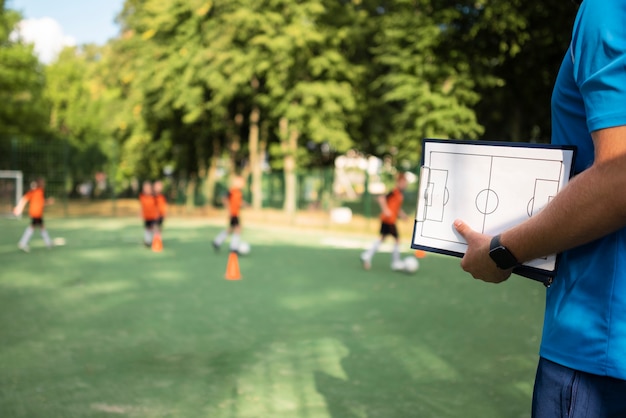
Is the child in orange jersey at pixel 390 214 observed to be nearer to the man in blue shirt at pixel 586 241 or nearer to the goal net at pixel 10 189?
the man in blue shirt at pixel 586 241

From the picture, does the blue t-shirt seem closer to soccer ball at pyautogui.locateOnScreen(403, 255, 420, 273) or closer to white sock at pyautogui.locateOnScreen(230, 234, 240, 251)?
soccer ball at pyautogui.locateOnScreen(403, 255, 420, 273)

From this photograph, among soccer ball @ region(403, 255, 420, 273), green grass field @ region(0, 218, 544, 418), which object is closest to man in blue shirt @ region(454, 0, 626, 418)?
green grass field @ region(0, 218, 544, 418)

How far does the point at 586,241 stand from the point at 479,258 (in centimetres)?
29

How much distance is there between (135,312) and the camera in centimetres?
855

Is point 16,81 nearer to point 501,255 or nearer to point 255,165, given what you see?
point 255,165

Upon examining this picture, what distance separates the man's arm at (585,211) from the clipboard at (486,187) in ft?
0.29

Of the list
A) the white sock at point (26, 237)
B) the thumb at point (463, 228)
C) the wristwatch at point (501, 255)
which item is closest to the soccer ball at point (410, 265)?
the white sock at point (26, 237)

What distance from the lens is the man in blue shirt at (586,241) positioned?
1.39m

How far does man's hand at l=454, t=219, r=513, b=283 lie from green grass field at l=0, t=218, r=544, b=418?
10.7 ft

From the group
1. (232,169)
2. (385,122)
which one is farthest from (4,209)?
(385,122)

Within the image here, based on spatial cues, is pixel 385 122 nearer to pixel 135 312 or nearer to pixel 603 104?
pixel 135 312

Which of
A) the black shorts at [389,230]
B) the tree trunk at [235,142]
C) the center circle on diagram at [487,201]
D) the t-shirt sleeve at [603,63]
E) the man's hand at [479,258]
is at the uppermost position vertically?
the tree trunk at [235,142]

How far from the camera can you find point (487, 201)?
5.73 ft

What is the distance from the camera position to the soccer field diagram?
165cm
